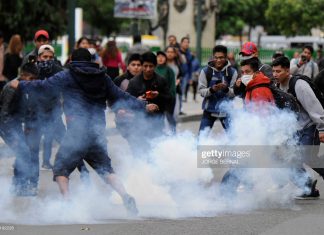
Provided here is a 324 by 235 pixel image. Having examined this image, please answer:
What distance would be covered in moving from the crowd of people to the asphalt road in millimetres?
246

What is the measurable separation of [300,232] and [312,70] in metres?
10.6

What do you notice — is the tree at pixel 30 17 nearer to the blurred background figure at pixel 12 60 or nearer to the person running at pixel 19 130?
the blurred background figure at pixel 12 60

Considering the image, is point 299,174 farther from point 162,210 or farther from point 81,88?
point 81,88

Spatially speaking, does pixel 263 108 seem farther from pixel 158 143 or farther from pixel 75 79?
pixel 75 79

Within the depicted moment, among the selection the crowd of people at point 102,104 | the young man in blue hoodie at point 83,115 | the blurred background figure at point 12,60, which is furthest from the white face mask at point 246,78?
the blurred background figure at point 12,60

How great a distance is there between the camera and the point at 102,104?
28.8 ft

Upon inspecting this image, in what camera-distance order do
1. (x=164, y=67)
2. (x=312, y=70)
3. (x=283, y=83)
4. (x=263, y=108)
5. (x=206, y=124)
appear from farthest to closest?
(x=312, y=70) < (x=164, y=67) < (x=206, y=124) < (x=283, y=83) < (x=263, y=108)

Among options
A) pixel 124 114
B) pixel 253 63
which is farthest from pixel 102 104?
pixel 253 63

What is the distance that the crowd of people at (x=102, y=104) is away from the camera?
8688 mm

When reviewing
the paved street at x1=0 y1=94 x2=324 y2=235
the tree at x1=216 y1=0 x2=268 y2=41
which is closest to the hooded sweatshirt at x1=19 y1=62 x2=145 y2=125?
the paved street at x1=0 y1=94 x2=324 y2=235

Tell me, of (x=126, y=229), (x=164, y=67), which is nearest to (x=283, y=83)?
(x=126, y=229)

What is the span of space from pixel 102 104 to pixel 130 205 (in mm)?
959

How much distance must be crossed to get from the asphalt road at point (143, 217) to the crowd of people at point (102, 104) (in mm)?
246

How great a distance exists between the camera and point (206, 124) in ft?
38.2
